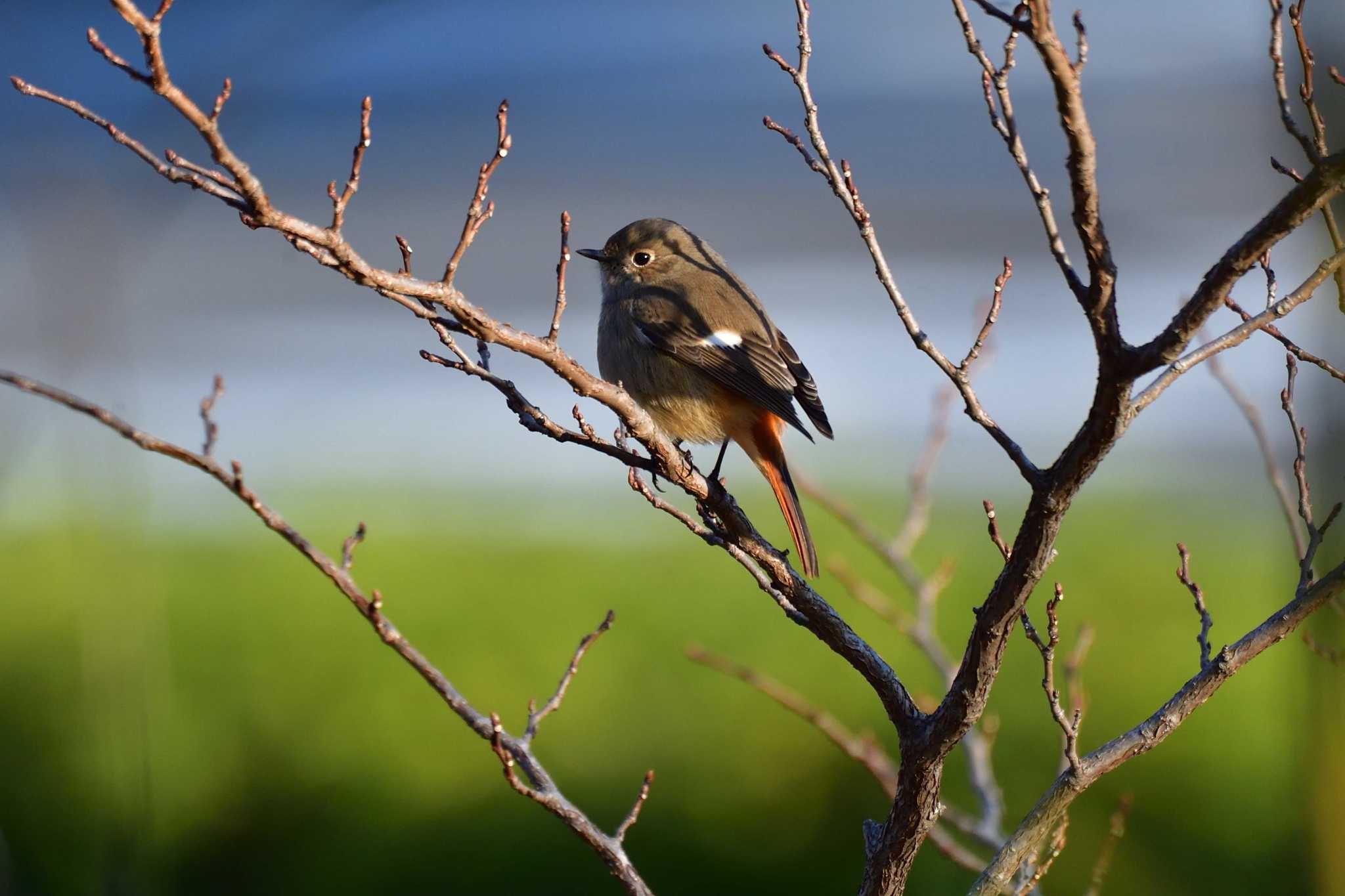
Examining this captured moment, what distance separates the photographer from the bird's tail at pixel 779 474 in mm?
2566

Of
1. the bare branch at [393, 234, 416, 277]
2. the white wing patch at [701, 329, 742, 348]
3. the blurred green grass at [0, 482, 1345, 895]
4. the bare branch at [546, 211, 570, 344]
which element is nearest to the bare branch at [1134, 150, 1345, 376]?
the bare branch at [546, 211, 570, 344]

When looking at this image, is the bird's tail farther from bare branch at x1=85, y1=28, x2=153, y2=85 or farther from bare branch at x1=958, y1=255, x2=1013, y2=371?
bare branch at x1=85, y1=28, x2=153, y2=85

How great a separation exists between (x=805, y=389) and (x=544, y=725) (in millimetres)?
1375

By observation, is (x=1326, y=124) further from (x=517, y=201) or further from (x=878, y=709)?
(x=517, y=201)

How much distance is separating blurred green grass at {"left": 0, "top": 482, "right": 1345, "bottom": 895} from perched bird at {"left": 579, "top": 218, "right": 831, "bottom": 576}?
974mm

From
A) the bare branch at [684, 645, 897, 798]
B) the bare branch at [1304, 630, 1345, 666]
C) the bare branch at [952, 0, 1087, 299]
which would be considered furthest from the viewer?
the bare branch at [684, 645, 897, 798]

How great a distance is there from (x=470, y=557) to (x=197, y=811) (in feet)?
4.67

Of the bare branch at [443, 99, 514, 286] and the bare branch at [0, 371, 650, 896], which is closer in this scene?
the bare branch at [443, 99, 514, 286]

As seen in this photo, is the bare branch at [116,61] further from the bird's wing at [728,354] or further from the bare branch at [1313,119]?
the bird's wing at [728,354]

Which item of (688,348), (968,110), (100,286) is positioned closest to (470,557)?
(100,286)

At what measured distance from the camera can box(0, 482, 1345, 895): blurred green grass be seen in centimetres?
311

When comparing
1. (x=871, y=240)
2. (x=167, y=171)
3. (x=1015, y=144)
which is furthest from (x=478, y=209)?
(x=1015, y=144)

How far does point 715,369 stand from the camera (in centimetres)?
275

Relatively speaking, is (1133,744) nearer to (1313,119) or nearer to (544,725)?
(1313,119)
